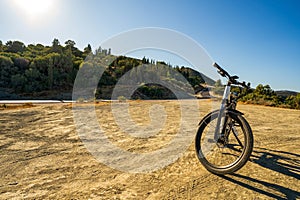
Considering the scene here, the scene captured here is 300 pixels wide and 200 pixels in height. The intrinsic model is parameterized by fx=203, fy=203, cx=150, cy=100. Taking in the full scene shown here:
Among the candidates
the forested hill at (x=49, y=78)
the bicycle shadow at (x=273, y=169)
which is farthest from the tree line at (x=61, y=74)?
the bicycle shadow at (x=273, y=169)

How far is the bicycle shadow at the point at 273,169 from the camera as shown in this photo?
2.13m

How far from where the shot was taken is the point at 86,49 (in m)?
59.0

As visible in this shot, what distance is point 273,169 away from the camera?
8.97 ft

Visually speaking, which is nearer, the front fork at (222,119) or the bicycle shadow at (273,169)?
the bicycle shadow at (273,169)

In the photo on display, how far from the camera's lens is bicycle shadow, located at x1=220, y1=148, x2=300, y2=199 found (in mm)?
2127

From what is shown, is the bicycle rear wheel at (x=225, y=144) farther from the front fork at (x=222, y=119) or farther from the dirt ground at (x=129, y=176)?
the dirt ground at (x=129, y=176)

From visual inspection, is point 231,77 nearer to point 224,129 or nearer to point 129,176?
point 224,129

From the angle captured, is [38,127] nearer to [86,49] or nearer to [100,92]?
[100,92]

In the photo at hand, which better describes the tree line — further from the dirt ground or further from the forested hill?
the dirt ground

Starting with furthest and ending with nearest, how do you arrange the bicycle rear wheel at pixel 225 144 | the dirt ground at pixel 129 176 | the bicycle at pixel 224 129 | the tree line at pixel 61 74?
the tree line at pixel 61 74
the bicycle at pixel 224 129
the bicycle rear wheel at pixel 225 144
the dirt ground at pixel 129 176

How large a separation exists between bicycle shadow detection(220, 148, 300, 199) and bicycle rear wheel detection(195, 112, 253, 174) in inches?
7.4

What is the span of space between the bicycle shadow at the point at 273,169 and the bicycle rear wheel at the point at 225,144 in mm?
189

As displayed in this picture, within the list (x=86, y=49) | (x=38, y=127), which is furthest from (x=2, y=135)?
(x=86, y=49)

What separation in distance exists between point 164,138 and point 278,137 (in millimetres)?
2521
